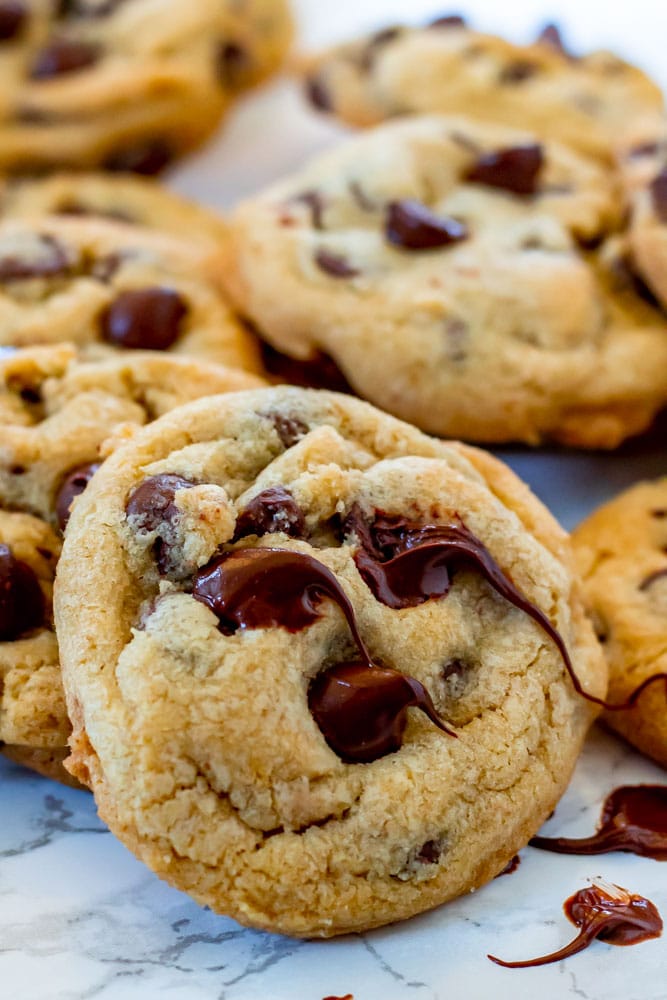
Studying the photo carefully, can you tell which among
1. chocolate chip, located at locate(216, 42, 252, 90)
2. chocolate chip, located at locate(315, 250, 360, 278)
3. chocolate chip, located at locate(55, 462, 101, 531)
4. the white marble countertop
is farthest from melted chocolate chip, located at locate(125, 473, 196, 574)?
chocolate chip, located at locate(216, 42, 252, 90)

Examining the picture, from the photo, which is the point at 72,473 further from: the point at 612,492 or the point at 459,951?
the point at 612,492

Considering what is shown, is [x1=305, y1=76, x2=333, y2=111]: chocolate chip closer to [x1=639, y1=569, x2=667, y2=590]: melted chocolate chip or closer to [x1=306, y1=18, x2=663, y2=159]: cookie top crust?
[x1=306, y1=18, x2=663, y2=159]: cookie top crust

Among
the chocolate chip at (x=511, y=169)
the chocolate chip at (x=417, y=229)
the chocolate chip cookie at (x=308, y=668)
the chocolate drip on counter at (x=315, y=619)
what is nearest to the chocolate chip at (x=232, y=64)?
the chocolate chip at (x=511, y=169)

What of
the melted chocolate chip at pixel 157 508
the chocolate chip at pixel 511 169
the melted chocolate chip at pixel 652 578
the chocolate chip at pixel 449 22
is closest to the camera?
the melted chocolate chip at pixel 157 508

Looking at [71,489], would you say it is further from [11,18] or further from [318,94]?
[11,18]

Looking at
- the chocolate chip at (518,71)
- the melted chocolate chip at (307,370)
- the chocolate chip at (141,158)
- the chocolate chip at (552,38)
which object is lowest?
the melted chocolate chip at (307,370)

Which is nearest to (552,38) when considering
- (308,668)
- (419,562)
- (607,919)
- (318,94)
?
(318,94)

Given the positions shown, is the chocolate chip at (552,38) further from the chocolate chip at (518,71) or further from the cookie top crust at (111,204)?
the cookie top crust at (111,204)
